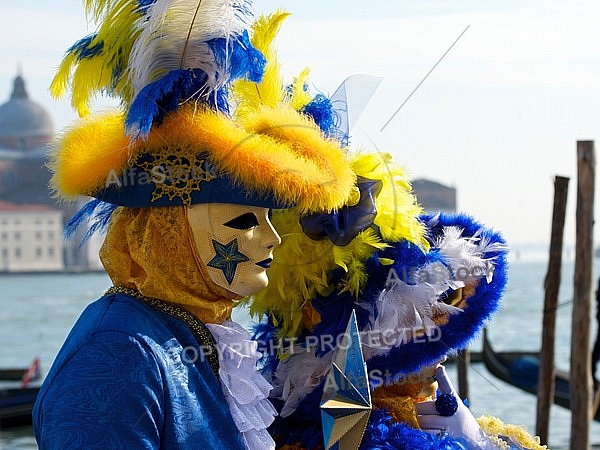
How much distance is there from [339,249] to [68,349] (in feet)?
3.27

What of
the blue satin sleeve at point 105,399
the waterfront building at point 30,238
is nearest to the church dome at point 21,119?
the waterfront building at point 30,238

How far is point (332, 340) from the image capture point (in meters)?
2.95

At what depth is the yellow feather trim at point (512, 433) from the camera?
317 cm

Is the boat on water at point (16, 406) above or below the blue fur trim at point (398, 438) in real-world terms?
below

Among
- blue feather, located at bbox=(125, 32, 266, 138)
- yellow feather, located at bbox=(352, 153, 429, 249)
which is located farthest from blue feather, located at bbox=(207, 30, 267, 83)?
yellow feather, located at bbox=(352, 153, 429, 249)

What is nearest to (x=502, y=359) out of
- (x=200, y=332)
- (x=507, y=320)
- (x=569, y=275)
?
(x=200, y=332)

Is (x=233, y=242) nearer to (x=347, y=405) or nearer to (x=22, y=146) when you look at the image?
(x=347, y=405)

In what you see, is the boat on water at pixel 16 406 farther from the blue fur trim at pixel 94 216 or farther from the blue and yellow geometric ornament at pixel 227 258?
the blue and yellow geometric ornament at pixel 227 258

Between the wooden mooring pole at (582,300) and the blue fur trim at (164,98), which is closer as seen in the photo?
the blue fur trim at (164,98)

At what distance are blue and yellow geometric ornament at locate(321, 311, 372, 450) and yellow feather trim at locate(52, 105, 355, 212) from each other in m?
0.37

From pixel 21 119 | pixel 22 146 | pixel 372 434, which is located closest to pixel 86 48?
pixel 372 434

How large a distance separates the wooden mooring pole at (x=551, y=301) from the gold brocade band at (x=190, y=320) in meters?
4.12

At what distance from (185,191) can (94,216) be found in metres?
0.31

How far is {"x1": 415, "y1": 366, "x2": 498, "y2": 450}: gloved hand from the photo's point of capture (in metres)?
2.97
